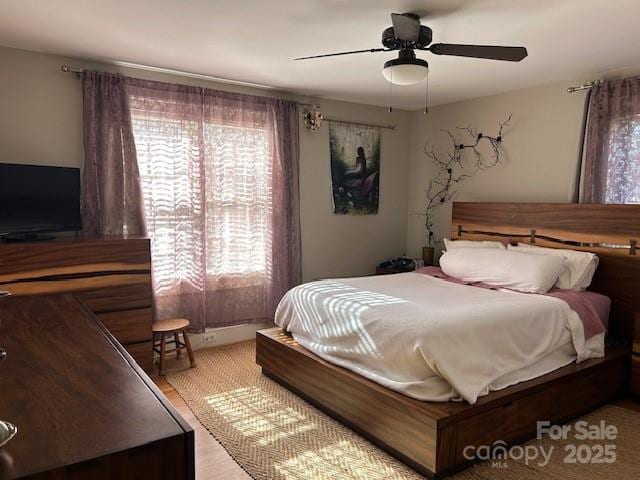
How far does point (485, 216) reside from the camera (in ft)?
13.9

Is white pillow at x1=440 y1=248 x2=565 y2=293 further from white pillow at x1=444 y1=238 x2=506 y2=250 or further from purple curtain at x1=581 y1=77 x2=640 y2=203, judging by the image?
purple curtain at x1=581 y1=77 x2=640 y2=203

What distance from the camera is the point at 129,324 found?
3248 mm

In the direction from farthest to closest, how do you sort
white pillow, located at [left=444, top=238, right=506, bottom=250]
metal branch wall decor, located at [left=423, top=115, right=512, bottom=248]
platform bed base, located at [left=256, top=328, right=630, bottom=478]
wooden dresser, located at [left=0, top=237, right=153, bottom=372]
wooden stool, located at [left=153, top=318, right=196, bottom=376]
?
metal branch wall decor, located at [left=423, top=115, right=512, bottom=248] → white pillow, located at [left=444, top=238, right=506, bottom=250] → wooden stool, located at [left=153, top=318, right=196, bottom=376] → wooden dresser, located at [left=0, top=237, right=153, bottom=372] → platform bed base, located at [left=256, top=328, right=630, bottom=478]

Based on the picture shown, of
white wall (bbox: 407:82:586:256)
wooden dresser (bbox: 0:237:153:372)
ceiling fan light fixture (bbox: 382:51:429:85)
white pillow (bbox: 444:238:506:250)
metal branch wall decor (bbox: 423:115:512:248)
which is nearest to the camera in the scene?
ceiling fan light fixture (bbox: 382:51:429:85)

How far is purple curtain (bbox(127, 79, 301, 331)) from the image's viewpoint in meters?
3.69

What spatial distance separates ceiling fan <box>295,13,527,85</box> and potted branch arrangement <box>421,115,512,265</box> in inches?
79.0

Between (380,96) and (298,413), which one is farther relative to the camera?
(380,96)

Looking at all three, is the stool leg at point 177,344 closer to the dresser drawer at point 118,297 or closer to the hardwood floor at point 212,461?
the dresser drawer at point 118,297

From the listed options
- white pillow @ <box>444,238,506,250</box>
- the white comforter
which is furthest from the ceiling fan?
white pillow @ <box>444,238,506,250</box>

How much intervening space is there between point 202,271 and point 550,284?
2742mm

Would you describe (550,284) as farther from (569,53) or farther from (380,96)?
(380,96)

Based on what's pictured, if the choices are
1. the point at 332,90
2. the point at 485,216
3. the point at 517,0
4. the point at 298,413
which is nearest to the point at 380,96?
the point at 332,90

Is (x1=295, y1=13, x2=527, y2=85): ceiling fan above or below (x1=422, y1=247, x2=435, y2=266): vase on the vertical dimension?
above

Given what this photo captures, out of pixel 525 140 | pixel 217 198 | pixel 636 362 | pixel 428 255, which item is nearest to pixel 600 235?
pixel 636 362
